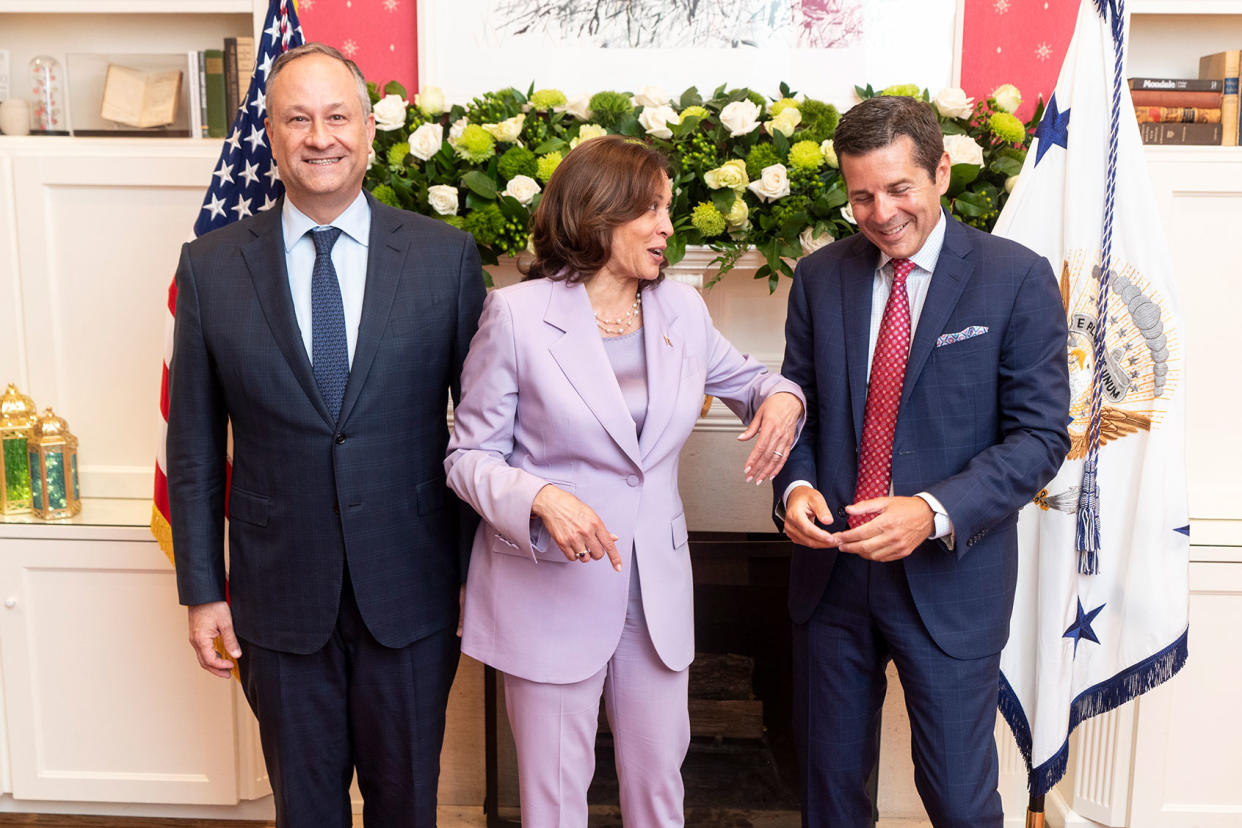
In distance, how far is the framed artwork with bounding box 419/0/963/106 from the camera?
2.74 m

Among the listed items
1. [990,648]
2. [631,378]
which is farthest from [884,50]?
[990,648]

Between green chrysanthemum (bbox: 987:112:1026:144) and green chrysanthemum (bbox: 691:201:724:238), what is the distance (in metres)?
0.73

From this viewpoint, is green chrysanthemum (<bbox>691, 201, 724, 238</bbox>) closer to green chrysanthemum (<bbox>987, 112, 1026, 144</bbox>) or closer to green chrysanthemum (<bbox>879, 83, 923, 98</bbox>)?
green chrysanthemum (<bbox>879, 83, 923, 98</bbox>)

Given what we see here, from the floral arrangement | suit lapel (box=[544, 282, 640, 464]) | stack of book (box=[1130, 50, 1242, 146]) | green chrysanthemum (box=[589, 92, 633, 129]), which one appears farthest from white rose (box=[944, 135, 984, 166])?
suit lapel (box=[544, 282, 640, 464])

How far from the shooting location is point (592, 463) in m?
1.80

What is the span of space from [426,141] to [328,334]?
2.96 ft

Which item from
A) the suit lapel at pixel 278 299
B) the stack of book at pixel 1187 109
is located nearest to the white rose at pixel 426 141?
the suit lapel at pixel 278 299

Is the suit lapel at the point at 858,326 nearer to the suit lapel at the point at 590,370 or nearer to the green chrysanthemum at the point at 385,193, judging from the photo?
the suit lapel at the point at 590,370

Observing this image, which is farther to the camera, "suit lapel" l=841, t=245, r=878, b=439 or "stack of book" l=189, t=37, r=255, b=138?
"stack of book" l=189, t=37, r=255, b=138

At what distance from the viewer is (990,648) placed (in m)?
1.87

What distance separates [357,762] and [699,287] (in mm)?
1417

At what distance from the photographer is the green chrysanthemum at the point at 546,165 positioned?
8.19ft

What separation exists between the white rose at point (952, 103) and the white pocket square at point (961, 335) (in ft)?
3.30

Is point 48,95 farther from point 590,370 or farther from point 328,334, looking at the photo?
point 590,370
